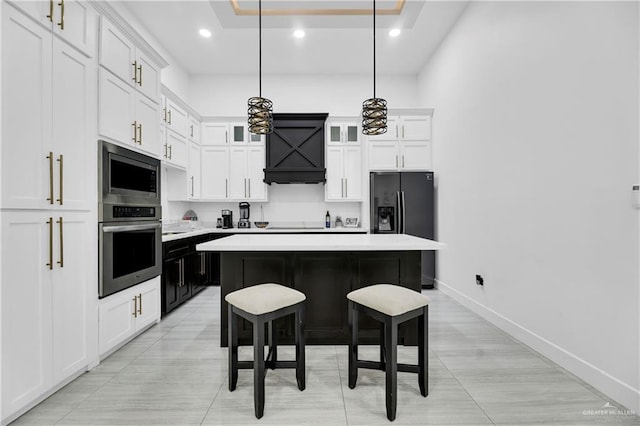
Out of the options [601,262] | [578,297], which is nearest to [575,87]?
[601,262]

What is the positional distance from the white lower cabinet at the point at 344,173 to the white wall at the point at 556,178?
169cm

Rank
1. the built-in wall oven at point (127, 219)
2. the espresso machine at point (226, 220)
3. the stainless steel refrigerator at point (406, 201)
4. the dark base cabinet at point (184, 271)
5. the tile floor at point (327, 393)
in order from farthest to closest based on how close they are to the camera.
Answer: the espresso machine at point (226, 220) < the stainless steel refrigerator at point (406, 201) < the dark base cabinet at point (184, 271) < the built-in wall oven at point (127, 219) < the tile floor at point (327, 393)

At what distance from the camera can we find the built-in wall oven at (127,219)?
A: 7.39 feet

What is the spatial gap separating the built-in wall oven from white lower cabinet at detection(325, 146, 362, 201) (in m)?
2.64

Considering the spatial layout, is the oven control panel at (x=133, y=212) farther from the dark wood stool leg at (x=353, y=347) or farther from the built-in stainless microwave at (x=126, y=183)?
the dark wood stool leg at (x=353, y=347)

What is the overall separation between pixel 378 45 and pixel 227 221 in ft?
11.6

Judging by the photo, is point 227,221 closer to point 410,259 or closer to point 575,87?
point 410,259

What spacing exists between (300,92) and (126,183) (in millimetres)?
3487

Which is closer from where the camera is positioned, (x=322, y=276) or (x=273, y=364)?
(x=273, y=364)

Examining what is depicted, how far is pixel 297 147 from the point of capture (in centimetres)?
484

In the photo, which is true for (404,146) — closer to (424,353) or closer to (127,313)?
(424,353)

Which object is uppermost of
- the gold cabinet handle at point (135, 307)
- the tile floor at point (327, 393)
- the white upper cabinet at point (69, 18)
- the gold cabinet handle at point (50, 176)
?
the white upper cabinet at point (69, 18)

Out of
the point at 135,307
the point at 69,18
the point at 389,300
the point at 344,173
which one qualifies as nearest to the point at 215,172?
the point at 344,173

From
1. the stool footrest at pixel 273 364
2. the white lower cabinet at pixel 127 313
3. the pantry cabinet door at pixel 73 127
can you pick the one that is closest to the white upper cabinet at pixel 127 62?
the pantry cabinet door at pixel 73 127
